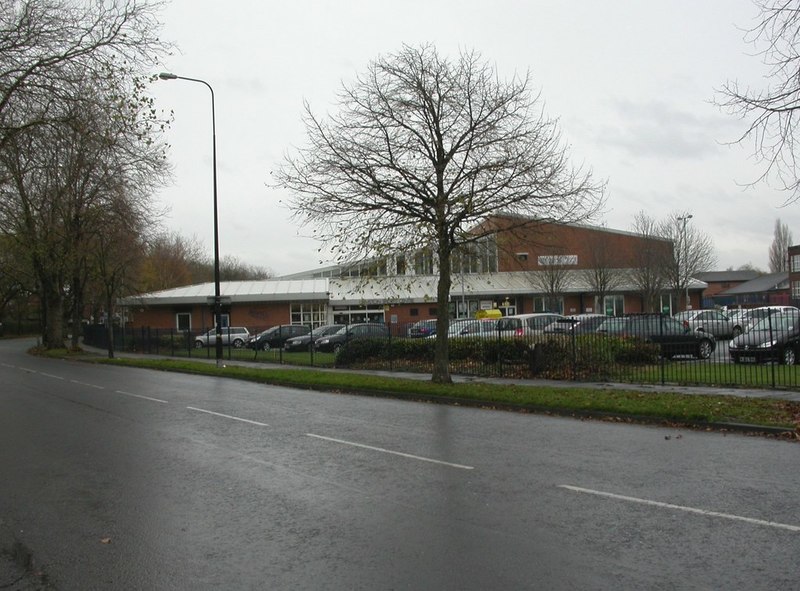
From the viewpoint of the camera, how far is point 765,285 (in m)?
91.8

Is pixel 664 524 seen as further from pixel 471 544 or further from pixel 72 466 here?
pixel 72 466

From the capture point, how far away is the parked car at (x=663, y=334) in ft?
69.2

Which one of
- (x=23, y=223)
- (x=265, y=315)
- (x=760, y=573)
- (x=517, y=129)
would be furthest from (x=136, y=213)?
(x=760, y=573)

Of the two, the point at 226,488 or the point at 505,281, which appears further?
the point at 505,281

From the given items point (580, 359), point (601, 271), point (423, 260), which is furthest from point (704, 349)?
point (601, 271)

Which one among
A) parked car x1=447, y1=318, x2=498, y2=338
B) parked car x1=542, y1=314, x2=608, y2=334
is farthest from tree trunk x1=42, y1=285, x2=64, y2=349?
parked car x1=542, y1=314, x2=608, y2=334

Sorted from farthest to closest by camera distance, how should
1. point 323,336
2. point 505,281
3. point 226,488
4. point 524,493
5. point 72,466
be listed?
point 505,281, point 323,336, point 72,466, point 226,488, point 524,493

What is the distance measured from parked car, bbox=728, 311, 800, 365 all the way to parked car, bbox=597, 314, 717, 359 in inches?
35.5

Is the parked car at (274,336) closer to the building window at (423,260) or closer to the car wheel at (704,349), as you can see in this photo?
the building window at (423,260)

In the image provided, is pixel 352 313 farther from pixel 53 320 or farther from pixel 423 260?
pixel 423 260

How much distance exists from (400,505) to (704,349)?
17.5m

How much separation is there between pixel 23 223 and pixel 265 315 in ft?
69.7

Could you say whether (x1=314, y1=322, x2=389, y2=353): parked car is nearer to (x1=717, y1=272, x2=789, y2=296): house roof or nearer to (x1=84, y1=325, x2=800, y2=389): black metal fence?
(x1=84, y1=325, x2=800, y2=389): black metal fence

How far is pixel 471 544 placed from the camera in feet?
18.6
